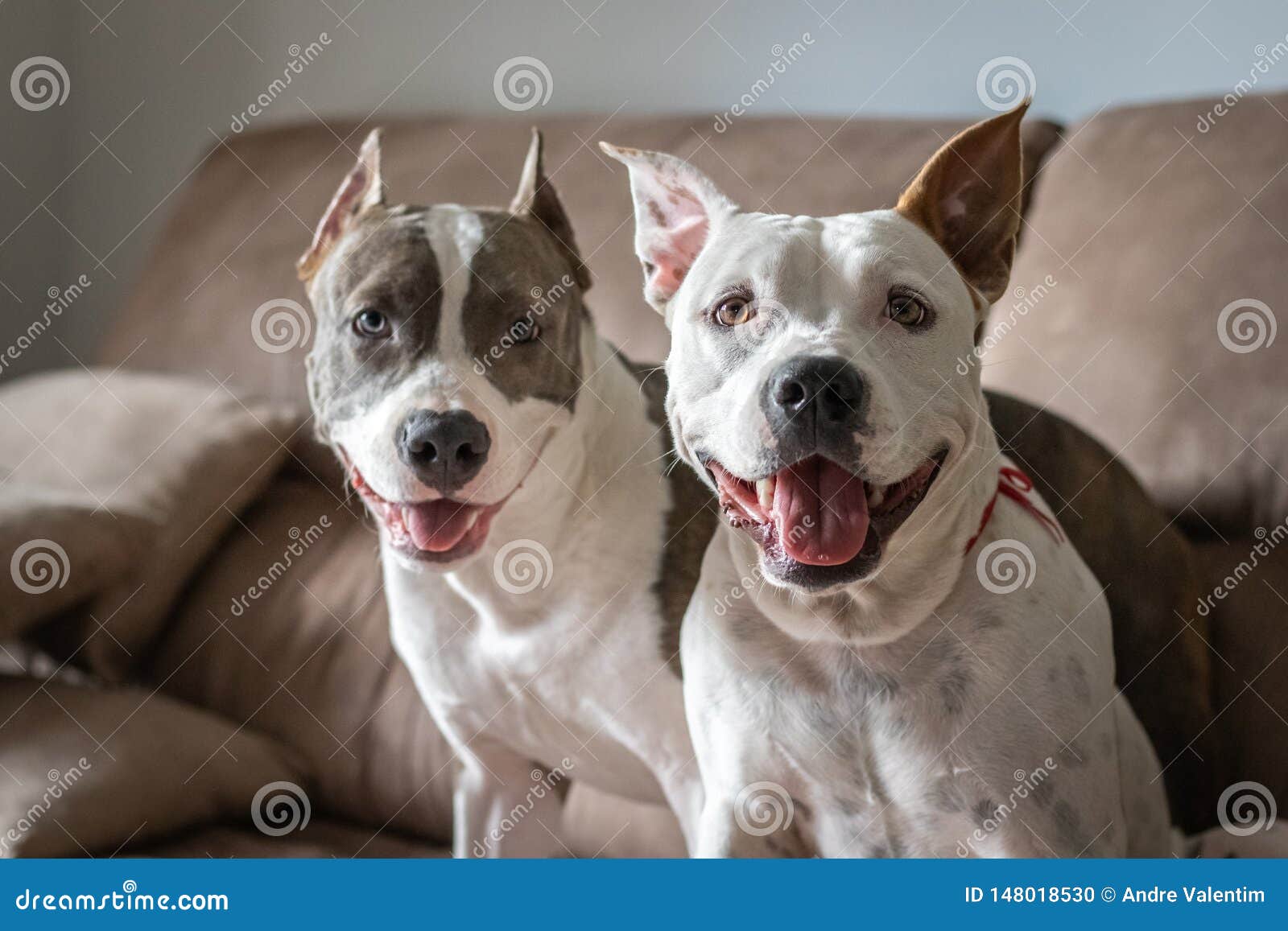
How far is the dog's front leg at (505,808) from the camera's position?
4.94 ft

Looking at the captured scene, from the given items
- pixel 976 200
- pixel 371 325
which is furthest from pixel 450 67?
pixel 976 200

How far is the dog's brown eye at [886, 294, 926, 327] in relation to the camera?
1011mm

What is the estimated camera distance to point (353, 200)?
54.1 inches

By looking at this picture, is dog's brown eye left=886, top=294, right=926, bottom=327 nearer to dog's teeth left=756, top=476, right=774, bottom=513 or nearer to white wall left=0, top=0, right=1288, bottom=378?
dog's teeth left=756, top=476, right=774, bottom=513

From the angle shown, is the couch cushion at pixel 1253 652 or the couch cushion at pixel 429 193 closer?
the couch cushion at pixel 1253 652

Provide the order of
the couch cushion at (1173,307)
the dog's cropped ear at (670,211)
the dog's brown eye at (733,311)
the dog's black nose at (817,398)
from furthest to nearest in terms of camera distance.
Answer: the couch cushion at (1173,307), the dog's cropped ear at (670,211), the dog's brown eye at (733,311), the dog's black nose at (817,398)

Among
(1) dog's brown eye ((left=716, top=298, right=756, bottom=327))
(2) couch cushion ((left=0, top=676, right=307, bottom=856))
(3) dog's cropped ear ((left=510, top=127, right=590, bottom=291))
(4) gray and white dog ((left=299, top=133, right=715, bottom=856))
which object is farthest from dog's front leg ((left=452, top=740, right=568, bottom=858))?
(1) dog's brown eye ((left=716, top=298, right=756, bottom=327))

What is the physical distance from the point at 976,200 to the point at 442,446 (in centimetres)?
51

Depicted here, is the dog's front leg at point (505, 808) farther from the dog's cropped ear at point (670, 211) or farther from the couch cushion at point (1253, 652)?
the couch cushion at point (1253, 652)

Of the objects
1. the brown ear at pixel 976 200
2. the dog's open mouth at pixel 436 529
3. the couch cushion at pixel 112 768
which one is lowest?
the couch cushion at pixel 112 768

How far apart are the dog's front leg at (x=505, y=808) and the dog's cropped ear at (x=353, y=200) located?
58 centimetres

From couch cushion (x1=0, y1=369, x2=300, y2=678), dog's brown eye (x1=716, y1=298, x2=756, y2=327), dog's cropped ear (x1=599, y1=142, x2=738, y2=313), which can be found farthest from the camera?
couch cushion (x1=0, y1=369, x2=300, y2=678)

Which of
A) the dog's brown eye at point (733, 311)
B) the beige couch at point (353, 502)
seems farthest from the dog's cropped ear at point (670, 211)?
the beige couch at point (353, 502)

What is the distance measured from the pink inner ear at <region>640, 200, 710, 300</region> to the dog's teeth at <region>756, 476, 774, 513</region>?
0.25 meters
